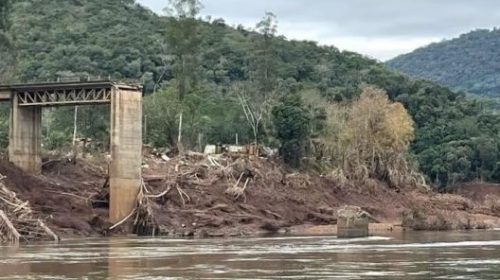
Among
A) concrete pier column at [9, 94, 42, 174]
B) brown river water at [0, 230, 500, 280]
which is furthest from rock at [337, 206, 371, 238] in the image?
concrete pier column at [9, 94, 42, 174]

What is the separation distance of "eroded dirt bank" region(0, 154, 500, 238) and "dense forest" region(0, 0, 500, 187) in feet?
21.7

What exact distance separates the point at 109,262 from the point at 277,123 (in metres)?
60.3

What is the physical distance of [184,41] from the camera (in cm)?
10831

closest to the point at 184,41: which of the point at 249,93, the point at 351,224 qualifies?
the point at 249,93

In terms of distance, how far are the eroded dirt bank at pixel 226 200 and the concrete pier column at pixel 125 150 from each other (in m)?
A: 1.81

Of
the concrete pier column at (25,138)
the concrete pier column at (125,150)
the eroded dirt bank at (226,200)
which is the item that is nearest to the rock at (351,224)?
the eroded dirt bank at (226,200)

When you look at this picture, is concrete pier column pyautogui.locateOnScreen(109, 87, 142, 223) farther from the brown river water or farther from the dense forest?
the dense forest

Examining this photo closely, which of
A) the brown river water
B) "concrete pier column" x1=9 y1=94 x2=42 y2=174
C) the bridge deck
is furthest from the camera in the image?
"concrete pier column" x1=9 y1=94 x2=42 y2=174

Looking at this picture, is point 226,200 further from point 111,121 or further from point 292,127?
point 292,127

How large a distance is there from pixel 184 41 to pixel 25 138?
106ft

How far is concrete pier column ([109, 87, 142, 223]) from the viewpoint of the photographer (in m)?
71.8

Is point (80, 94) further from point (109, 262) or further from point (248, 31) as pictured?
point (248, 31)

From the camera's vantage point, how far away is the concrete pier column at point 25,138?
78.7m

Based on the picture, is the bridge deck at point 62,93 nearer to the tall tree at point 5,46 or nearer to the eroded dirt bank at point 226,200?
the eroded dirt bank at point 226,200
